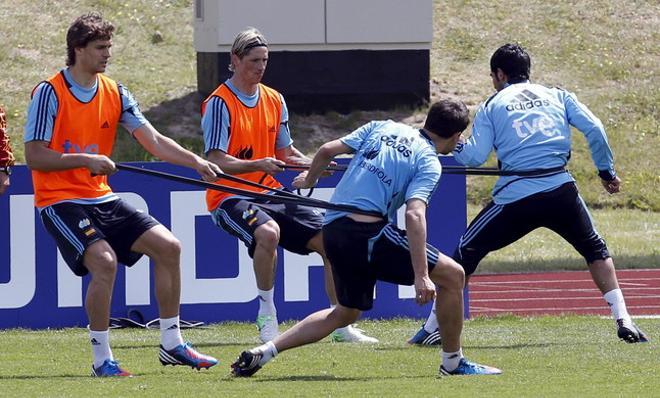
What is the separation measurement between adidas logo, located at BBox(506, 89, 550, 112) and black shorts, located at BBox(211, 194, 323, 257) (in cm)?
147

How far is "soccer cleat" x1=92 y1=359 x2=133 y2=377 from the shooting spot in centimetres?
818

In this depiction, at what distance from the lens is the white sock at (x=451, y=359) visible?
317 inches

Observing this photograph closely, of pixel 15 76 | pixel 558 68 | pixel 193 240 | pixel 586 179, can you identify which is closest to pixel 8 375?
pixel 193 240

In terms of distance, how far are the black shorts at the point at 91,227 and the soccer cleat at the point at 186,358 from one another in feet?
1.88

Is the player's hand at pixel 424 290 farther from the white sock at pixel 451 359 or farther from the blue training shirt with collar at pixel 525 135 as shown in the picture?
A: the blue training shirt with collar at pixel 525 135

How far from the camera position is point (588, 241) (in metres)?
9.65

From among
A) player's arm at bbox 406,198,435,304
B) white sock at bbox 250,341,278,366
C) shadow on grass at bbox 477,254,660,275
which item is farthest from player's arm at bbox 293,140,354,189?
shadow on grass at bbox 477,254,660,275

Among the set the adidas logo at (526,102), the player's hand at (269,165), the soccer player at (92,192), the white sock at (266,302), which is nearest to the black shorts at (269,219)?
the white sock at (266,302)

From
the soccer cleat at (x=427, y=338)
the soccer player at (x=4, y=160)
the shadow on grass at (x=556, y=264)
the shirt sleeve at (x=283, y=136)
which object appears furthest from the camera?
the shadow on grass at (x=556, y=264)

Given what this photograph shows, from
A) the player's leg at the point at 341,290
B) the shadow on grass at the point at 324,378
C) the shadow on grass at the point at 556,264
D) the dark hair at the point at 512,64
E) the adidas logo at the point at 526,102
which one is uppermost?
the dark hair at the point at 512,64

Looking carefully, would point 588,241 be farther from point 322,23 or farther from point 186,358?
point 322,23

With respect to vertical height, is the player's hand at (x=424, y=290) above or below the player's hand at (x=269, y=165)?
below

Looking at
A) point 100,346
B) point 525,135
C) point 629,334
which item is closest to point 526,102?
point 525,135

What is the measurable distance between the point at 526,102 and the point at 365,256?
228 cm
